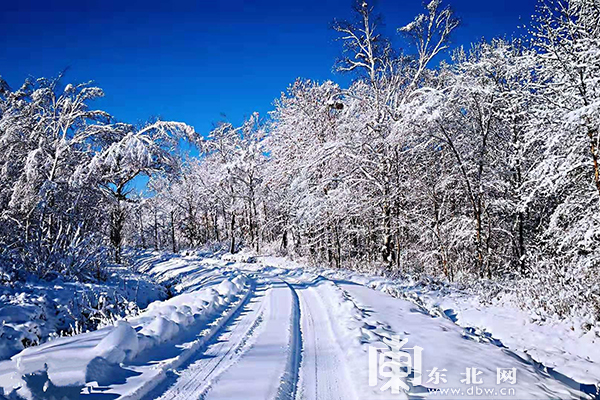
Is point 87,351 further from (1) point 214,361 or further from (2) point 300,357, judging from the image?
(2) point 300,357

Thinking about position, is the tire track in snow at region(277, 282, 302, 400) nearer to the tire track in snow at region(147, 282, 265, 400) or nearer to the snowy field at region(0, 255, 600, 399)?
the snowy field at region(0, 255, 600, 399)

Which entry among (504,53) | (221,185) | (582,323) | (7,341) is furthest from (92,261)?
(221,185)

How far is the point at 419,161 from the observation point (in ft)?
54.1

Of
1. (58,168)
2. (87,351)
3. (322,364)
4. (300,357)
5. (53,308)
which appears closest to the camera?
(87,351)

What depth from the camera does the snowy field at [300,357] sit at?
12.0 feet

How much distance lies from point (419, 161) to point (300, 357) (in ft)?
45.8

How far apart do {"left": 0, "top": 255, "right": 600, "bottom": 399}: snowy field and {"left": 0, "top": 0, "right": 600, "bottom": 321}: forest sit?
74.3 inches

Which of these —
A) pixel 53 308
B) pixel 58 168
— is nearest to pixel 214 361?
pixel 53 308

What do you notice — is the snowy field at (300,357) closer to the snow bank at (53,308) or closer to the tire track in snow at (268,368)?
the tire track in snow at (268,368)

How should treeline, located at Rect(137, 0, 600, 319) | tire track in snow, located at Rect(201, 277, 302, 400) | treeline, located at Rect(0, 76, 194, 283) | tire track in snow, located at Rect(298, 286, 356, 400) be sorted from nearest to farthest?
tire track in snow, located at Rect(201, 277, 302, 400) → tire track in snow, located at Rect(298, 286, 356, 400) → treeline, located at Rect(137, 0, 600, 319) → treeline, located at Rect(0, 76, 194, 283)

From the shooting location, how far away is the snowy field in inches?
144

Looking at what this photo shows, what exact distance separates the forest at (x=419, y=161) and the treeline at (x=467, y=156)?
2.8 inches

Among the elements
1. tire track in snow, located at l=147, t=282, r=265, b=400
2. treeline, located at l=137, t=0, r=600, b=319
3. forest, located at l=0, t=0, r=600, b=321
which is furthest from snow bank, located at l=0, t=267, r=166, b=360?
treeline, located at l=137, t=0, r=600, b=319

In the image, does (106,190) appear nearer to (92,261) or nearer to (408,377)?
(92,261)
